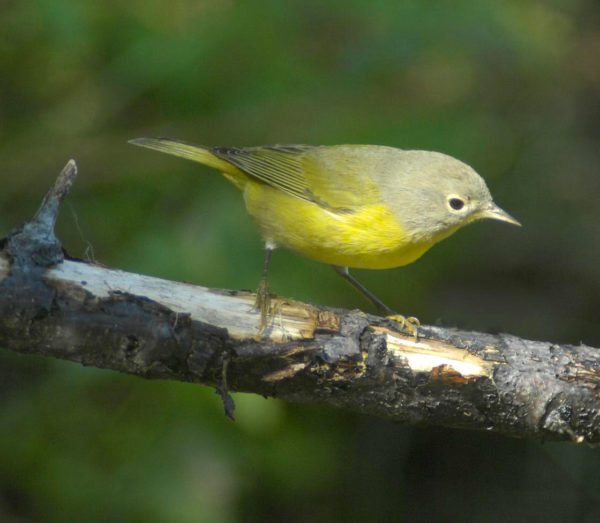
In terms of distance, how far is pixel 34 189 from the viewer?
5105 millimetres

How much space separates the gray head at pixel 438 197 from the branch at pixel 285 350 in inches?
38.8

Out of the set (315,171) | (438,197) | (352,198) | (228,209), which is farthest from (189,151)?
(438,197)

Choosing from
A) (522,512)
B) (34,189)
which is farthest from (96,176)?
(522,512)

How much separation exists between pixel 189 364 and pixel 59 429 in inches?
82.9

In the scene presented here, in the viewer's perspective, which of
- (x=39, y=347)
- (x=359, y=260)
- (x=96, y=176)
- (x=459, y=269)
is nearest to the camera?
(x=39, y=347)

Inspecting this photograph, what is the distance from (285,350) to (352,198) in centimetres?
157

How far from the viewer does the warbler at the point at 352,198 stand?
416cm

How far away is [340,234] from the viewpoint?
4137 mm

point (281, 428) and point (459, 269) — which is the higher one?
point (459, 269)

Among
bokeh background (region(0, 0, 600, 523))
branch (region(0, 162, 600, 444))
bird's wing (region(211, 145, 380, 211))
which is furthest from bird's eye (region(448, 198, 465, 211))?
branch (region(0, 162, 600, 444))

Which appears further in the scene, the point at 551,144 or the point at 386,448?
the point at 551,144

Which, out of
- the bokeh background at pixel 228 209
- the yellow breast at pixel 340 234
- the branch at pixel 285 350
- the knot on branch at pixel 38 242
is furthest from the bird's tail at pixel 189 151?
the knot on branch at pixel 38 242

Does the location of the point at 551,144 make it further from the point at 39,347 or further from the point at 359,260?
the point at 39,347

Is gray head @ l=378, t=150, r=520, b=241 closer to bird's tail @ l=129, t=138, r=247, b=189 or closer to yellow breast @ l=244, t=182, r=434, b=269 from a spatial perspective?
yellow breast @ l=244, t=182, r=434, b=269
